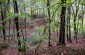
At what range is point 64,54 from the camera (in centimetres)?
1162

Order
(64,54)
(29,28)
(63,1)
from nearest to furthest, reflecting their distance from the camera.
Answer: (63,1) → (64,54) → (29,28)

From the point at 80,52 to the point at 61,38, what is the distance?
3048 mm

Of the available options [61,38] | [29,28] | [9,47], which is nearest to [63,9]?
[61,38]

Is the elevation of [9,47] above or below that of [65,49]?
below

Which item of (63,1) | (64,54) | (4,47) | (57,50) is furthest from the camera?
(4,47)

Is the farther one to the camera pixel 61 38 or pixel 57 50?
pixel 61 38

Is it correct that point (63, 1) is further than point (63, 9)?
No

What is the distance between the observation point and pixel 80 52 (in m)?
11.7

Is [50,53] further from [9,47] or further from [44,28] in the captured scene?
[9,47]

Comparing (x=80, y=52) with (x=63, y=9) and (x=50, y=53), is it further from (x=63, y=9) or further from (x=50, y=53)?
(x=63, y=9)

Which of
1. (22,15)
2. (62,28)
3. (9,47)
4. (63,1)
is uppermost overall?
(63,1)

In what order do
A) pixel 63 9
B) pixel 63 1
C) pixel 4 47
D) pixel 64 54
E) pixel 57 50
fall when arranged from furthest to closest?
pixel 4 47 → pixel 63 9 → pixel 57 50 → pixel 64 54 → pixel 63 1

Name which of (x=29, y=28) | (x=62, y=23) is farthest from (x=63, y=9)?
(x=29, y=28)

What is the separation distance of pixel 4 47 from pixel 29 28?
76.9ft
